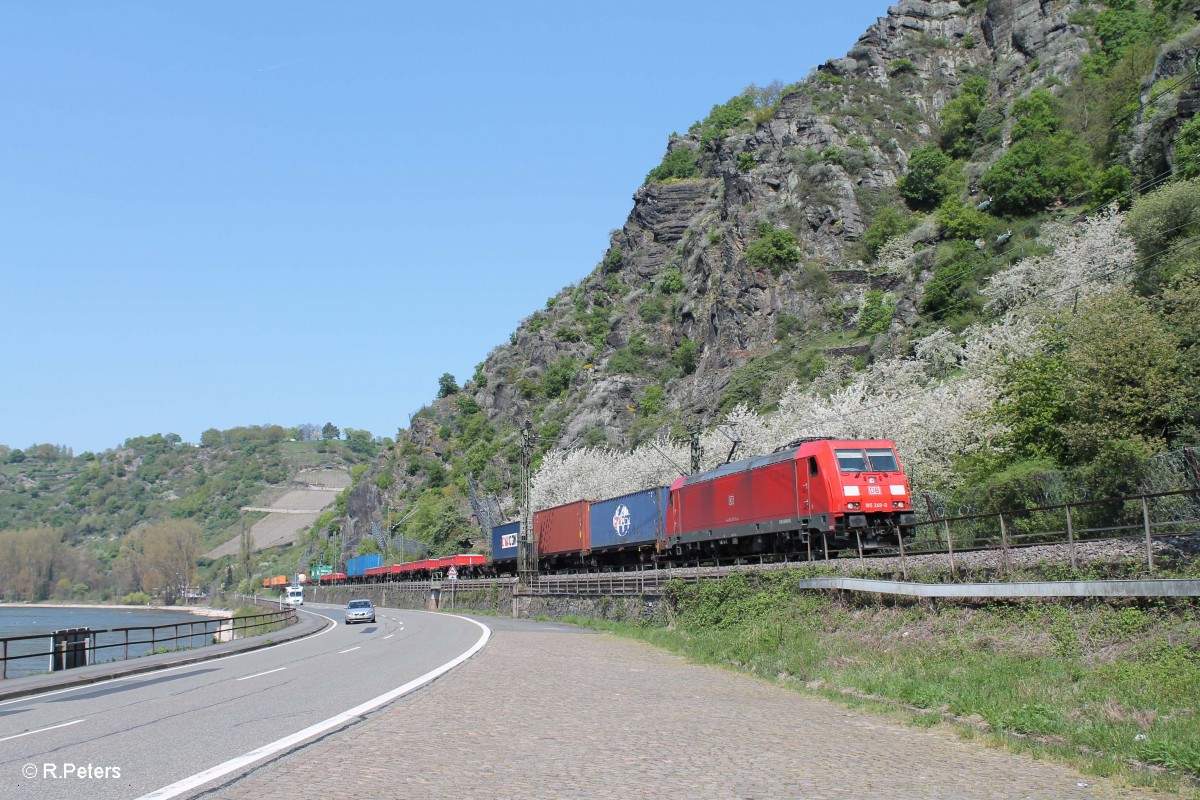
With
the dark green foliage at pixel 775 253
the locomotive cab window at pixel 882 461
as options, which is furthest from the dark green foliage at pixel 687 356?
the locomotive cab window at pixel 882 461

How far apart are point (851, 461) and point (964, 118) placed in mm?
113745

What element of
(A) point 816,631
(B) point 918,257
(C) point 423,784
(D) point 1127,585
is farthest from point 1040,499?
(B) point 918,257

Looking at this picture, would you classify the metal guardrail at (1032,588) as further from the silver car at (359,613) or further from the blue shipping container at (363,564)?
the blue shipping container at (363,564)

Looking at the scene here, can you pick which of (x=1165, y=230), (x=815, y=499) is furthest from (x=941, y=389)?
(x=815, y=499)

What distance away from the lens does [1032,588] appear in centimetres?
1648

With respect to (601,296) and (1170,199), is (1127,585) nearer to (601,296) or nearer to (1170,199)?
(1170,199)

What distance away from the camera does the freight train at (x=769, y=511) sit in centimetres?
2942

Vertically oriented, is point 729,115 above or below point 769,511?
above

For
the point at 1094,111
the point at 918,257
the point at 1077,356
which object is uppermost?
the point at 1094,111

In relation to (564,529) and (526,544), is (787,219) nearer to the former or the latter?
(564,529)

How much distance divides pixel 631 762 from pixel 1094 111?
358 ft

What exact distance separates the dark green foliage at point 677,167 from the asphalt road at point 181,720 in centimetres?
16512

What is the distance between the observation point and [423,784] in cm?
820

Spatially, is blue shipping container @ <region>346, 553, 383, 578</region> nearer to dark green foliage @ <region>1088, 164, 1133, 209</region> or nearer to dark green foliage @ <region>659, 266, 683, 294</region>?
dark green foliage @ <region>659, 266, 683, 294</region>
